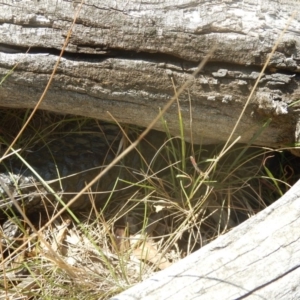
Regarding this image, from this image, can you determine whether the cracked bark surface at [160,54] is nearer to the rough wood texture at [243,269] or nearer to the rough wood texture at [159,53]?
the rough wood texture at [159,53]

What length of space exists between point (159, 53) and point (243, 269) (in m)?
0.78

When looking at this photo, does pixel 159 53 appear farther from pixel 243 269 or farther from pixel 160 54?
pixel 243 269

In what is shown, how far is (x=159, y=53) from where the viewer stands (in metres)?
1.78

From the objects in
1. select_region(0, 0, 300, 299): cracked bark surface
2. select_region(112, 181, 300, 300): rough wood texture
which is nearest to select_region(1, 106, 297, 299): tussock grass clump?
select_region(0, 0, 300, 299): cracked bark surface

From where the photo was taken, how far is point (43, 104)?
191 centimetres

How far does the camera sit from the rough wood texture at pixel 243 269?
4.43 ft

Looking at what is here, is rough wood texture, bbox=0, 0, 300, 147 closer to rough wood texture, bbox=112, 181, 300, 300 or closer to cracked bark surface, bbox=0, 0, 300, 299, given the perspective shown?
cracked bark surface, bbox=0, 0, 300, 299

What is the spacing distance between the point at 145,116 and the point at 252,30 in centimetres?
47

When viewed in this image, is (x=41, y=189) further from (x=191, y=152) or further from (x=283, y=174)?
(x=283, y=174)

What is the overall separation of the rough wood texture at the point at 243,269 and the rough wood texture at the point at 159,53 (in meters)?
0.48

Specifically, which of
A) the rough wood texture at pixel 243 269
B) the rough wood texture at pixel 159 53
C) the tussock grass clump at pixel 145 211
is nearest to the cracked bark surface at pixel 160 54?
the rough wood texture at pixel 159 53

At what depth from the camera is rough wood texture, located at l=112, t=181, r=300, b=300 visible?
1351 mm

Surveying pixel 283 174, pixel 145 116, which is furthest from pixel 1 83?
pixel 283 174

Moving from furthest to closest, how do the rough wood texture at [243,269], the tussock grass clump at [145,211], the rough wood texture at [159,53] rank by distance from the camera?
the tussock grass clump at [145,211] → the rough wood texture at [159,53] → the rough wood texture at [243,269]
